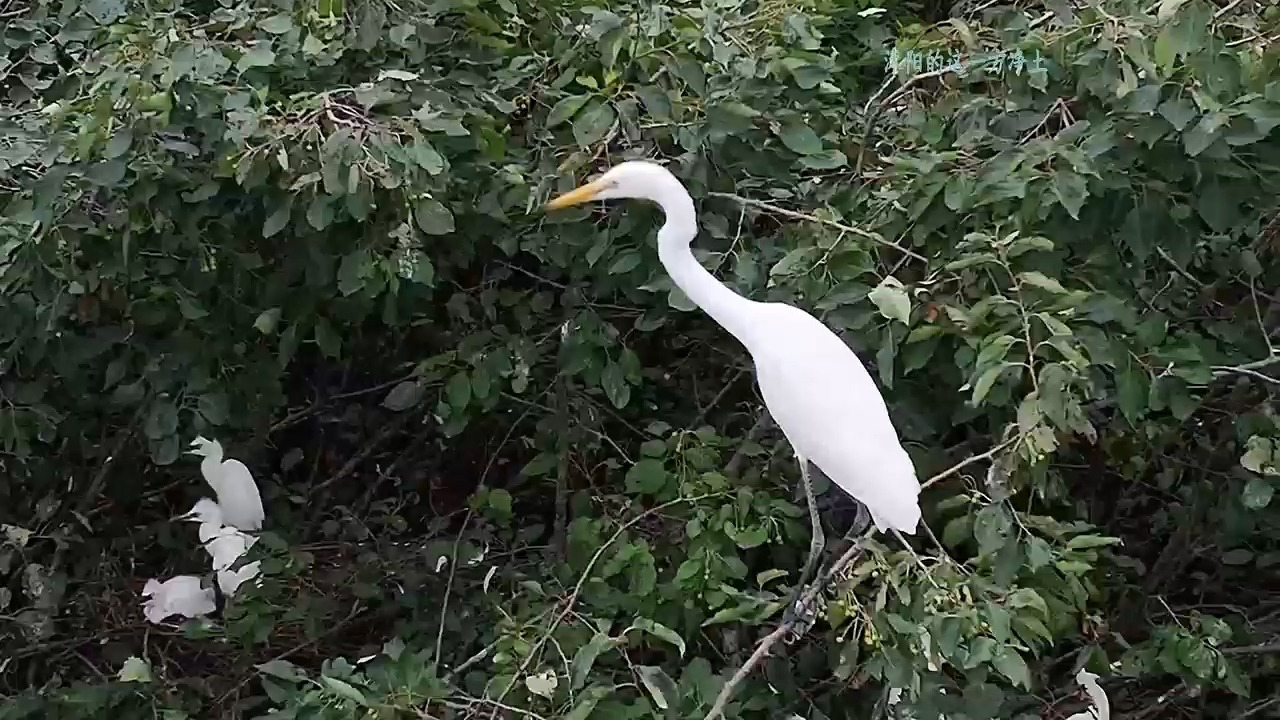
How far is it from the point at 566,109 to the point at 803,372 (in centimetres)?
40

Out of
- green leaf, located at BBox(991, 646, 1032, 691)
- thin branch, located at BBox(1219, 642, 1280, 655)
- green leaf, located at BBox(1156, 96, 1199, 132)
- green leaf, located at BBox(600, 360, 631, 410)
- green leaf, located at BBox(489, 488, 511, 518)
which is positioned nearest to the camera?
green leaf, located at BBox(991, 646, 1032, 691)

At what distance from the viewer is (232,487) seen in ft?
6.69

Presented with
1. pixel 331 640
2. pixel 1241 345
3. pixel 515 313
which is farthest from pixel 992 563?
pixel 331 640

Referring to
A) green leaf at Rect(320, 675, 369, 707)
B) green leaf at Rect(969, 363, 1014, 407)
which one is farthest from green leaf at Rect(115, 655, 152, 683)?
green leaf at Rect(969, 363, 1014, 407)

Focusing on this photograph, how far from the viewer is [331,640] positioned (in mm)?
2035

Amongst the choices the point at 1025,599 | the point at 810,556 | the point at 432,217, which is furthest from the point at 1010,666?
the point at 432,217

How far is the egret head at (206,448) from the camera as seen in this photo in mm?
1956

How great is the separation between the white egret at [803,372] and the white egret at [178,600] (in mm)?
1114

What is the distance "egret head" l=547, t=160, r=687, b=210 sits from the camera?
1.30 metres

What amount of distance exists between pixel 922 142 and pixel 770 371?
0.38 m

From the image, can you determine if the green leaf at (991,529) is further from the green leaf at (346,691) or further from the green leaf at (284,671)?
the green leaf at (284,671)

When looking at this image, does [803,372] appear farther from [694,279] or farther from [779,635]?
→ [779,635]

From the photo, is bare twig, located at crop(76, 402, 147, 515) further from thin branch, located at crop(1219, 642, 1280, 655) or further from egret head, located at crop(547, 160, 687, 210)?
thin branch, located at crop(1219, 642, 1280, 655)

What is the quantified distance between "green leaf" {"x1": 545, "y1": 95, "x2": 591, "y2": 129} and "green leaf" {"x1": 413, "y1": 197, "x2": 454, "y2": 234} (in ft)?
0.64
